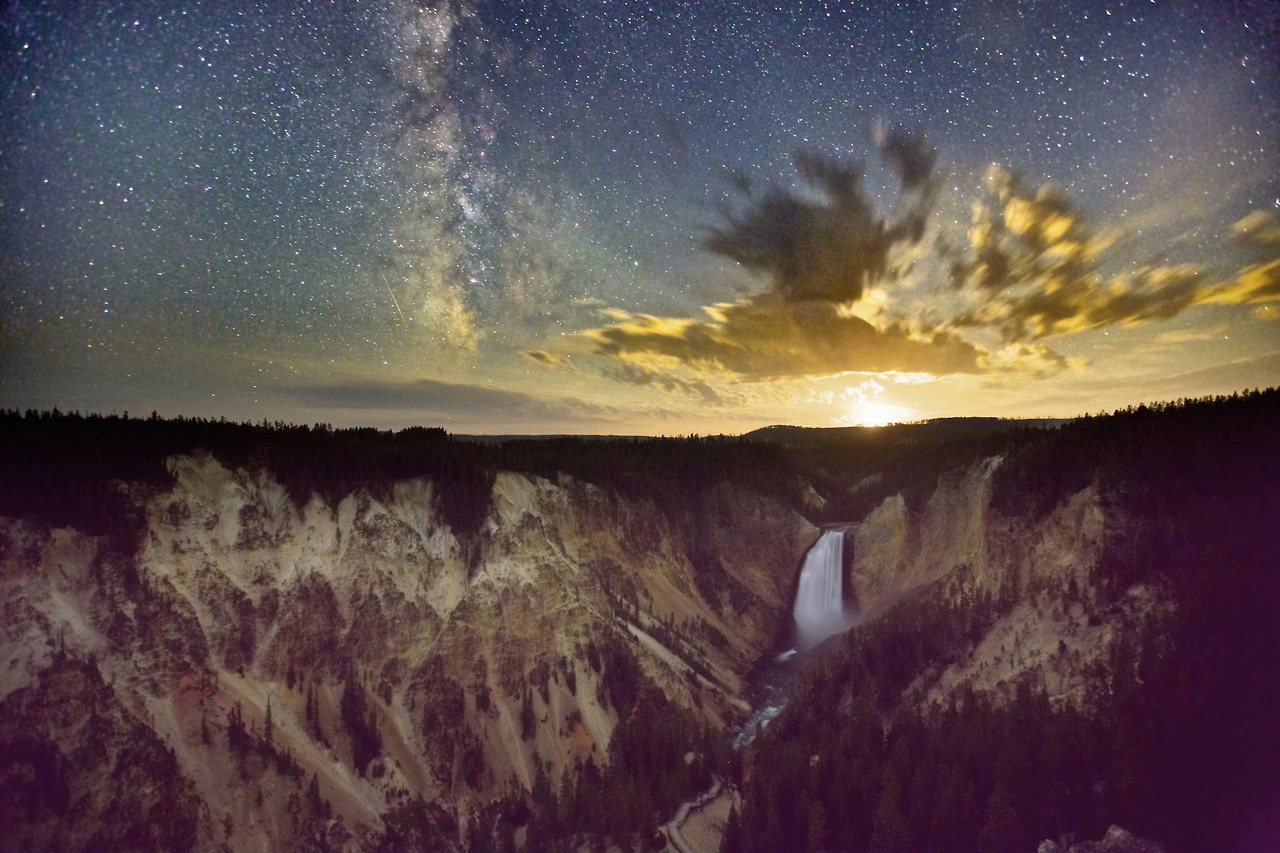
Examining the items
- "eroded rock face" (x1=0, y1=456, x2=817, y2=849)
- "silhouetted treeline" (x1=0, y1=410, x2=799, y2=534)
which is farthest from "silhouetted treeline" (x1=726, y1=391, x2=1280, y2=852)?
"silhouetted treeline" (x1=0, y1=410, x2=799, y2=534)

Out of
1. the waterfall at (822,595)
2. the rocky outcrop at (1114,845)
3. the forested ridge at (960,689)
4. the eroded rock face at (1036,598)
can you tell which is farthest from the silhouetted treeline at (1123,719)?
the waterfall at (822,595)

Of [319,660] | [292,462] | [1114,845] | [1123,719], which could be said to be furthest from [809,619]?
[292,462]

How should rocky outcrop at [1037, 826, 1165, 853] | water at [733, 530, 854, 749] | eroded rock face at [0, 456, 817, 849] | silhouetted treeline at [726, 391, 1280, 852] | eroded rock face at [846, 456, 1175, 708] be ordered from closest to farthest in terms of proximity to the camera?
1. rocky outcrop at [1037, 826, 1165, 853]
2. silhouetted treeline at [726, 391, 1280, 852]
3. eroded rock face at [0, 456, 817, 849]
4. eroded rock face at [846, 456, 1175, 708]
5. water at [733, 530, 854, 749]

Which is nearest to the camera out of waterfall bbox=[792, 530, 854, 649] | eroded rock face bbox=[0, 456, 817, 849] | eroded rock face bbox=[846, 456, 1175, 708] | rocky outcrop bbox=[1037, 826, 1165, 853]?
rocky outcrop bbox=[1037, 826, 1165, 853]

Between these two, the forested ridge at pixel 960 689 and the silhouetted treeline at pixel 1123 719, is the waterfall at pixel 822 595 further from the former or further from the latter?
the silhouetted treeline at pixel 1123 719

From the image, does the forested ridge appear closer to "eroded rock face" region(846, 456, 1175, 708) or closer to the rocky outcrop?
"eroded rock face" region(846, 456, 1175, 708)

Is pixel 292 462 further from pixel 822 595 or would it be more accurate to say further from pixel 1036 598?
pixel 822 595
